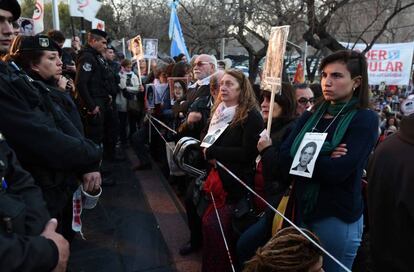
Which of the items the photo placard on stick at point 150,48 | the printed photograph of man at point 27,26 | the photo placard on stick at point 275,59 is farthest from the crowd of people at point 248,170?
the photo placard on stick at point 150,48

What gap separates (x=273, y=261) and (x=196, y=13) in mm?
13541

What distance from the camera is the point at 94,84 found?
559 cm

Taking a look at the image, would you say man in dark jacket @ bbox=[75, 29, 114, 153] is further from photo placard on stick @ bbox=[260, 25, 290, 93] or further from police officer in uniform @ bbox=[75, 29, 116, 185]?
photo placard on stick @ bbox=[260, 25, 290, 93]

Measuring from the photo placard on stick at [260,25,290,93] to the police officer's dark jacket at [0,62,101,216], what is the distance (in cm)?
142

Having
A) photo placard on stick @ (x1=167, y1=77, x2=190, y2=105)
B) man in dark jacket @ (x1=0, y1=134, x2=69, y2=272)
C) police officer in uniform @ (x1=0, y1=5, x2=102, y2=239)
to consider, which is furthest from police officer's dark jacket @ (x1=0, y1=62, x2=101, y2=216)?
photo placard on stick @ (x1=167, y1=77, x2=190, y2=105)

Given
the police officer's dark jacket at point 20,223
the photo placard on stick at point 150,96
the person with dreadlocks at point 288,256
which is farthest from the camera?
the photo placard on stick at point 150,96

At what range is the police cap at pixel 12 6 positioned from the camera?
7.22 ft

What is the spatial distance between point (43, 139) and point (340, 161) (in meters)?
1.78

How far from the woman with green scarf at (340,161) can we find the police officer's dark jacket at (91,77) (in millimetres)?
3843

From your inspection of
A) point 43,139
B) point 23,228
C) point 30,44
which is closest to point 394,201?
point 23,228

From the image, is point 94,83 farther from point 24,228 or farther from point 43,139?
point 24,228

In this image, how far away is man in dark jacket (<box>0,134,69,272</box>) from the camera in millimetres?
1339

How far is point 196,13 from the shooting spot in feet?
46.4

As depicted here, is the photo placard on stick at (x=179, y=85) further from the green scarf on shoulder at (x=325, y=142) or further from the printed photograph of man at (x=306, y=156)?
the printed photograph of man at (x=306, y=156)
